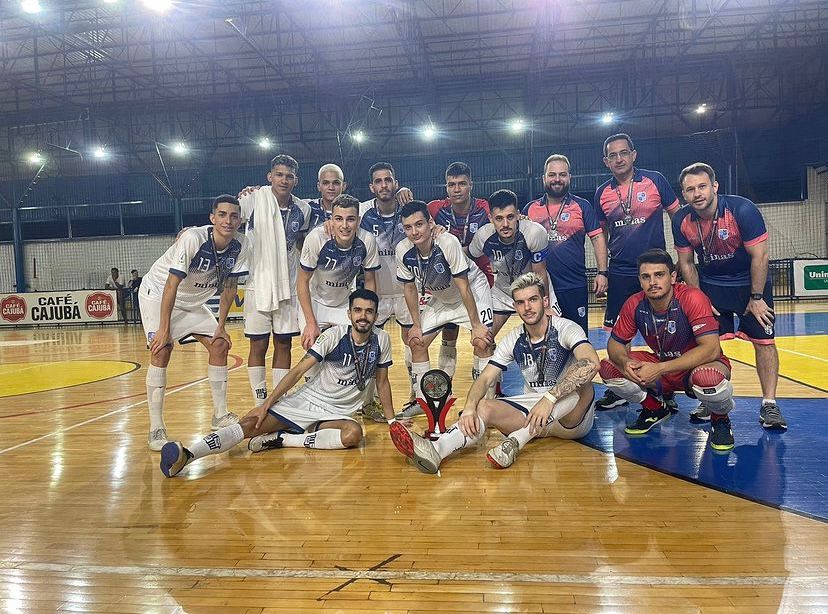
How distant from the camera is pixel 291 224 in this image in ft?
16.0

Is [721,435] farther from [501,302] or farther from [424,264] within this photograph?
[424,264]

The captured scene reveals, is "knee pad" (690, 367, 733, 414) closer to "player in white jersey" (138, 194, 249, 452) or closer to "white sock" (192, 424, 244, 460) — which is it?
"white sock" (192, 424, 244, 460)

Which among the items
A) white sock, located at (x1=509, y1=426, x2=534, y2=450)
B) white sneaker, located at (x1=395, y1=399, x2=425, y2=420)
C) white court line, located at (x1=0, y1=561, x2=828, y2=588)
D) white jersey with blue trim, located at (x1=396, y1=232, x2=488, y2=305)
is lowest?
white court line, located at (x1=0, y1=561, x2=828, y2=588)

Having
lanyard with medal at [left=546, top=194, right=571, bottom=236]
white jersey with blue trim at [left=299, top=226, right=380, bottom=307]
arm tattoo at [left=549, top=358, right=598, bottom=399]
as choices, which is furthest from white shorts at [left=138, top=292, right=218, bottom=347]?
lanyard with medal at [left=546, top=194, right=571, bottom=236]

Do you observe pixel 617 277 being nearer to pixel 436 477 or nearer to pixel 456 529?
pixel 436 477

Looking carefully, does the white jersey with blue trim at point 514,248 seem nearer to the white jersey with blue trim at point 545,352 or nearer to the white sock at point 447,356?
the white sock at point 447,356

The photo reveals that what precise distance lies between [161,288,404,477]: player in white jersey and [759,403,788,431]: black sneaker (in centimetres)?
262

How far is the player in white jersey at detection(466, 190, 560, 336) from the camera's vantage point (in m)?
4.35

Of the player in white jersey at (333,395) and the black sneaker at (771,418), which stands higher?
the player in white jersey at (333,395)

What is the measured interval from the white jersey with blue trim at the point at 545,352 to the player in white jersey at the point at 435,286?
0.43m

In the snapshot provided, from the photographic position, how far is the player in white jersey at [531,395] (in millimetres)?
3377

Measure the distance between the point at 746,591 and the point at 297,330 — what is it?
3630mm

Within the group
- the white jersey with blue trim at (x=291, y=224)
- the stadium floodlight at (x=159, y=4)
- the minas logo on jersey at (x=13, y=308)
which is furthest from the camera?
the minas logo on jersey at (x=13, y=308)

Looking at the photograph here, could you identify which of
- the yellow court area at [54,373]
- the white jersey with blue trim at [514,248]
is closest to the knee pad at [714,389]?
the white jersey with blue trim at [514,248]
